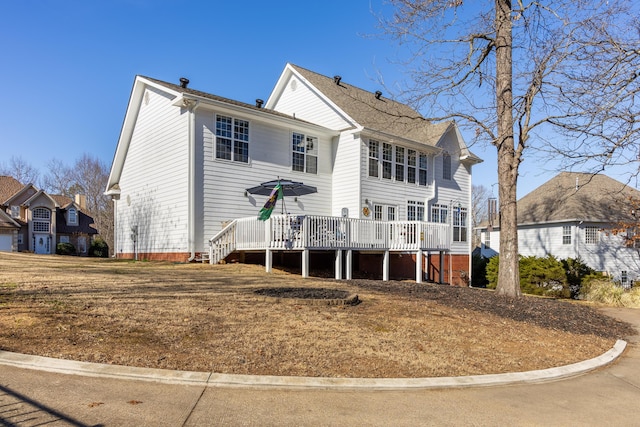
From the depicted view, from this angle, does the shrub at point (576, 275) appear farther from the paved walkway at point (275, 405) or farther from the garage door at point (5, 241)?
the garage door at point (5, 241)

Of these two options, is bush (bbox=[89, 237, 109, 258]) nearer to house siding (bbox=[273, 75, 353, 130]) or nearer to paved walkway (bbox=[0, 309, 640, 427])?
house siding (bbox=[273, 75, 353, 130])

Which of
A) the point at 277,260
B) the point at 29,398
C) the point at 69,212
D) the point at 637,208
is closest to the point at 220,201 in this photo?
the point at 277,260

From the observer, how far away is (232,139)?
675 inches

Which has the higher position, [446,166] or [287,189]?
[446,166]

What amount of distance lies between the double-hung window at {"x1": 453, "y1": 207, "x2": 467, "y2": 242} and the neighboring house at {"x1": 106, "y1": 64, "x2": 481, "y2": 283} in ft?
0.25

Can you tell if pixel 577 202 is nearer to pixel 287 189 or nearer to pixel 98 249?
pixel 287 189

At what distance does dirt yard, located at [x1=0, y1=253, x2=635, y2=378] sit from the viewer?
519cm

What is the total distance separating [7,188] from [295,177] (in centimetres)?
3195

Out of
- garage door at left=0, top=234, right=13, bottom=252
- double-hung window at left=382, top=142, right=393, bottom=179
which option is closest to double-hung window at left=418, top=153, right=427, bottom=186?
double-hung window at left=382, top=142, right=393, bottom=179

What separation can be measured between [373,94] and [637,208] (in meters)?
14.4

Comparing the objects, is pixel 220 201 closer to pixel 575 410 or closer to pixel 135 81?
pixel 135 81

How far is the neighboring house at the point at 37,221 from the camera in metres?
36.8

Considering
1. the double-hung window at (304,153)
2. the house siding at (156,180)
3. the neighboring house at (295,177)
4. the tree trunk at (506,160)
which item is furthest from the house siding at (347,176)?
the tree trunk at (506,160)

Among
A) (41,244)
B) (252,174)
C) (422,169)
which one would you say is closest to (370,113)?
(422,169)
